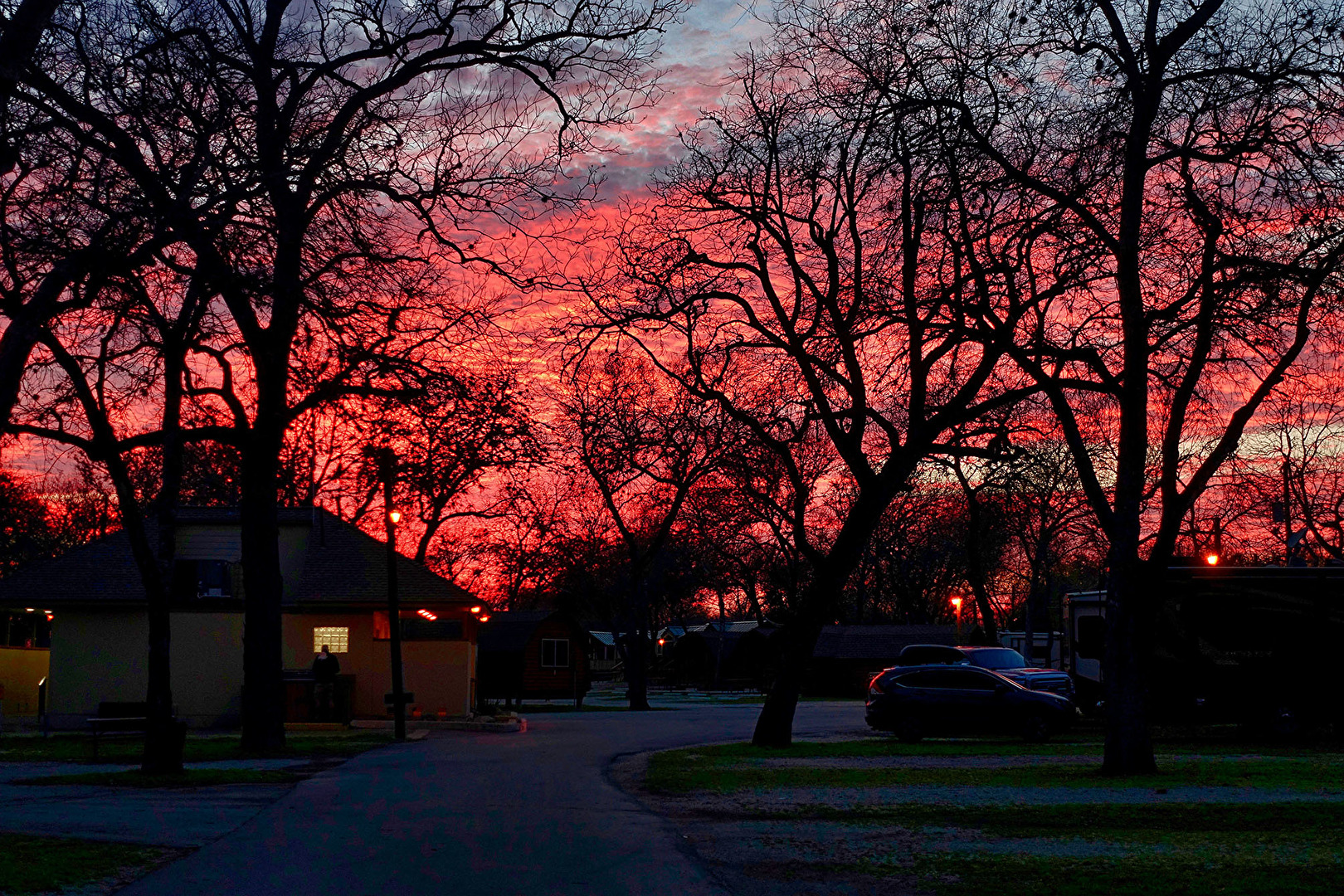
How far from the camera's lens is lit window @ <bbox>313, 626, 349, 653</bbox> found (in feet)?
126

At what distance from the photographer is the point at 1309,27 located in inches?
663

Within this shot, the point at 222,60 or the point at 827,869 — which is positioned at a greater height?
the point at 222,60

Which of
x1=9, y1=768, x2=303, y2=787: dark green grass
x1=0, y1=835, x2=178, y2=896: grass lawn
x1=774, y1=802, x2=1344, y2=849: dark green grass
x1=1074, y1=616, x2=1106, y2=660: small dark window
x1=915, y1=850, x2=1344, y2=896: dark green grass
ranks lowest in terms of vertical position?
x1=774, y1=802, x2=1344, y2=849: dark green grass

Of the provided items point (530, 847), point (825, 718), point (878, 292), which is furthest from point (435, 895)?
point (825, 718)

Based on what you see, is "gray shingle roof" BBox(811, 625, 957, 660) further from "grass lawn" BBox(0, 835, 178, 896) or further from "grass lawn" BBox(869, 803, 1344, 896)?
"grass lawn" BBox(0, 835, 178, 896)

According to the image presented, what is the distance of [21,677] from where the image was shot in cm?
4756

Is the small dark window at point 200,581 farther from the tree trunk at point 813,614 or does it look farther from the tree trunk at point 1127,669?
the tree trunk at point 1127,669

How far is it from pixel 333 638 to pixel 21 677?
16222 mm

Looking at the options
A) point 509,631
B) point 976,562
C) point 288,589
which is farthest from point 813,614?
point 509,631

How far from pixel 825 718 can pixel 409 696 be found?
571 inches

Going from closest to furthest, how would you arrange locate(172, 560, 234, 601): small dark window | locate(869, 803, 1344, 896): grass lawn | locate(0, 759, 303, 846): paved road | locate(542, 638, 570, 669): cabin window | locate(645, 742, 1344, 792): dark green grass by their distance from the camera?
locate(869, 803, 1344, 896): grass lawn, locate(0, 759, 303, 846): paved road, locate(645, 742, 1344, 792): dark green grass, locate(172, 560, 234, 601): small dark window, locate(542, 638, 570, 669): cabin window

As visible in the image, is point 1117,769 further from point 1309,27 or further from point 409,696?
point 409,696

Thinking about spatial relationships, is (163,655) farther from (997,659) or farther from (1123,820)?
(997,659)

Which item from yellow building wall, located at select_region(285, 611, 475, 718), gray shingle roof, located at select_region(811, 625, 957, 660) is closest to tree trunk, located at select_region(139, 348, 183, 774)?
yellow building wall, located at select_region(285, 611, 475, 718)
